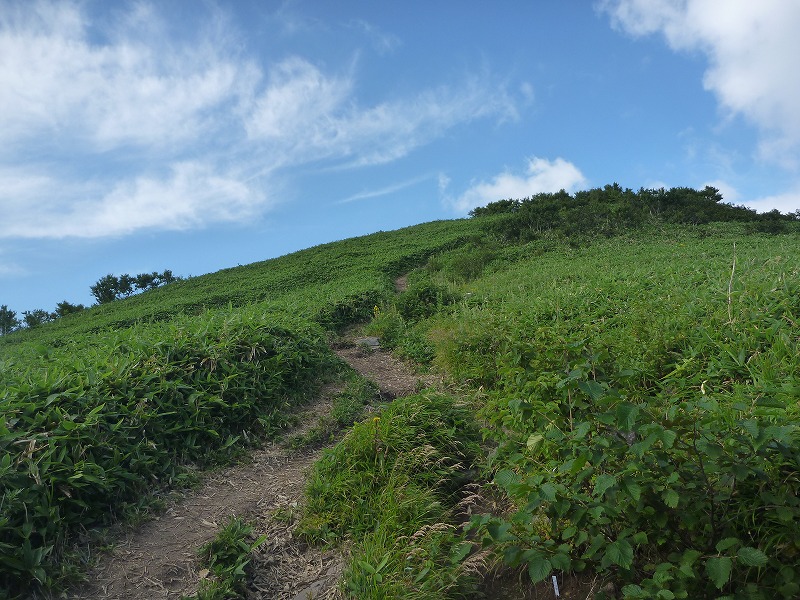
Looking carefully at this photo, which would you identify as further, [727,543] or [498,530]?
[498,530]

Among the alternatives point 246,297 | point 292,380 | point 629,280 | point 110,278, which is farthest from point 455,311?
point 110,278

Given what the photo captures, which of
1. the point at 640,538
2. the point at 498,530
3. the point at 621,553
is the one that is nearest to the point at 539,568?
the point at 498,530

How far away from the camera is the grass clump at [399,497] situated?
10.5 feet

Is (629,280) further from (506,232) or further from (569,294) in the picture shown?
(506,232)

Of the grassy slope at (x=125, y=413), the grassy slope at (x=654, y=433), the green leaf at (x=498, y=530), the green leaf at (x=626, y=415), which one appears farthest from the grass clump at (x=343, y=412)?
the green leaf at (x=626, y=415)

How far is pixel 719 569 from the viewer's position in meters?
2.31

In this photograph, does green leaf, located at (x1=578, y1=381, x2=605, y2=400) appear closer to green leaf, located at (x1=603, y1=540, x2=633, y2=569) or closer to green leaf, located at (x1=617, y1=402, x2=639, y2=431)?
green leaf, located at (x1=617, y1=402, x2=639, y2=431)

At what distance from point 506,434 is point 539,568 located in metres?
1.80

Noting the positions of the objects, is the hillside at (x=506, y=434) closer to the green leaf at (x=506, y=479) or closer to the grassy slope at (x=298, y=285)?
the green leaf at (x=506, y=479)

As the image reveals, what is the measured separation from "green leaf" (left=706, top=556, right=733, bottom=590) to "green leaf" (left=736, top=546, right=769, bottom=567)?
0.07 m

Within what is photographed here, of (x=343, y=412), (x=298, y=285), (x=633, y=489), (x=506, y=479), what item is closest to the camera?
(x=633, y=489)

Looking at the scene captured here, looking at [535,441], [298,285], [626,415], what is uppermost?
[298,285]

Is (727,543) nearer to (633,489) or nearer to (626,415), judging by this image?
(633,489)

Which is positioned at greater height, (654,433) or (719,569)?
(654,433)
